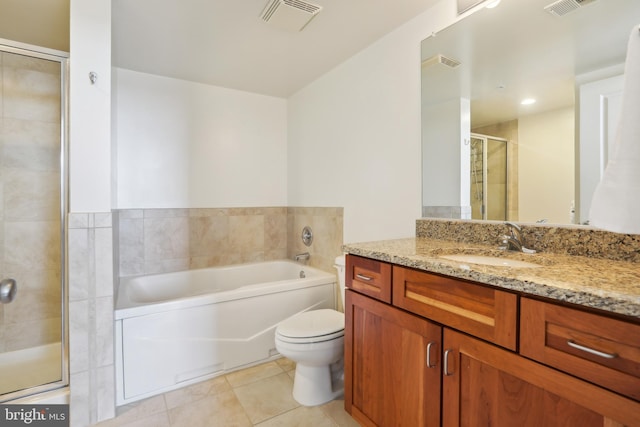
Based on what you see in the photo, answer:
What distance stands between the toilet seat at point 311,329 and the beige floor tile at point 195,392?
1.94ft

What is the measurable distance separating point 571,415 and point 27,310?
312 centimetres

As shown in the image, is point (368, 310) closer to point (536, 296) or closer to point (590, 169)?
point (536, 296)

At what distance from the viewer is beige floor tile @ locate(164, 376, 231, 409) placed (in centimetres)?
178

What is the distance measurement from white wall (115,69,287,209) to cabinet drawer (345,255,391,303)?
190 cm

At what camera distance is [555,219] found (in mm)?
1275

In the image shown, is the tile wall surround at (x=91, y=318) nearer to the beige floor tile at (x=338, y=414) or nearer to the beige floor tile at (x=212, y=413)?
the beige floor tile at (x=212, y=413)

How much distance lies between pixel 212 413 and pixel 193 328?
1.70 feet

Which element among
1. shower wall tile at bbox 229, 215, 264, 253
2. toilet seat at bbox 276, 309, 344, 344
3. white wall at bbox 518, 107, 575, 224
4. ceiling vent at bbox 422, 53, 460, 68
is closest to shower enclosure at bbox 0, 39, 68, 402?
shower wall tile at bbox 229, 215, 264, 253

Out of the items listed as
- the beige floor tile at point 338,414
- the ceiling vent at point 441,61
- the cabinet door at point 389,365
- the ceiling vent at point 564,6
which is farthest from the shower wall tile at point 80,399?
the ceiling vent at point 564,6

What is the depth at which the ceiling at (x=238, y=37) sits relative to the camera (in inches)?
67.9

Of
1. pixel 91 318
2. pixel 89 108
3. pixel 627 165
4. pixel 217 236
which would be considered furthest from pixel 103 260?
pixel 627 165

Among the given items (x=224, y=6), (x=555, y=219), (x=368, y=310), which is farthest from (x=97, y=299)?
(x=555, y=219)

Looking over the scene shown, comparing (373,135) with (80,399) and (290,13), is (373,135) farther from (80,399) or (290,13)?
(80,399)

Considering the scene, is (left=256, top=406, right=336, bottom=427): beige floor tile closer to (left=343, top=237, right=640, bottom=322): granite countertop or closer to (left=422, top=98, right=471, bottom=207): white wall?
(left=343, top=237, right=640, bottom=322): granite countertop
